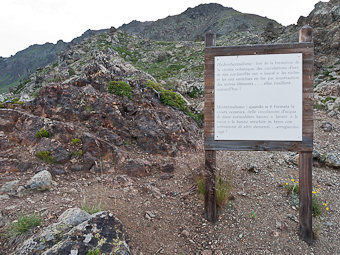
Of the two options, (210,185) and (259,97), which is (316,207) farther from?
(259,97)

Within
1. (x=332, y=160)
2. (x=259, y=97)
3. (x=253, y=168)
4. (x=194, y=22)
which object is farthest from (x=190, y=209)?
(x=194, y=22)

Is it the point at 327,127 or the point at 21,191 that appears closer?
the point at 21,191

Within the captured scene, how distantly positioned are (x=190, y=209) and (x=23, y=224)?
2.78 m

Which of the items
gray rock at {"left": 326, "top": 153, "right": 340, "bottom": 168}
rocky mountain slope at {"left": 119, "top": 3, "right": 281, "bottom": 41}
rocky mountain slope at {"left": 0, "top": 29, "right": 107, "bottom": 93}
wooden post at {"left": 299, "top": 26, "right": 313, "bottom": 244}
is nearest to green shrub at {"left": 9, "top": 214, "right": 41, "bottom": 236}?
wooden post at {"left": 299, "top": 26, "right": 313, "bottom": 244}

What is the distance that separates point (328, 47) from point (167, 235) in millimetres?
23125

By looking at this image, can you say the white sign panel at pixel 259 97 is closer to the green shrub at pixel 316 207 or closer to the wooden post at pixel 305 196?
the wooden post at pixel 305 196

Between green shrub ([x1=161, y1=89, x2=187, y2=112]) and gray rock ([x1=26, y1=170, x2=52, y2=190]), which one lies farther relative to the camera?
green shrub ([x1=161, y1=89, x2=187, y2=112])

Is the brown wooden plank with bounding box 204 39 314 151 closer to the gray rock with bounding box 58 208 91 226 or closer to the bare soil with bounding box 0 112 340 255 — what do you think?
the bare soil with bounding box 0 112 340 255

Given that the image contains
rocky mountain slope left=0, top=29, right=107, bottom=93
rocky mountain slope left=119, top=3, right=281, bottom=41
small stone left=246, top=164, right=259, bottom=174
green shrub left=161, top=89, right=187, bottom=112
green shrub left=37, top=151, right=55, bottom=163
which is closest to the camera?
green shrub left=37, top=151, right=55, bottom=163

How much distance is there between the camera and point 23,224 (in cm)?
302

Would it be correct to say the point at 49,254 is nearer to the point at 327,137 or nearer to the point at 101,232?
the point at 101,232

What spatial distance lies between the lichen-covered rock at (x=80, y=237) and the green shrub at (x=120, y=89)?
15.8 feet

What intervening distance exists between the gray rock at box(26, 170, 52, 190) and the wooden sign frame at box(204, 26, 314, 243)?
3.26 meters

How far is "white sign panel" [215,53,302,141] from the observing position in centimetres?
335
